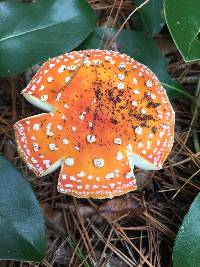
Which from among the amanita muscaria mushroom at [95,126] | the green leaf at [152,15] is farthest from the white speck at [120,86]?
the green leaf at [152,15]

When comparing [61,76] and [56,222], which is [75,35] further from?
[56,222]

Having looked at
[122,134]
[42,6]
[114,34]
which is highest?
[42,6]

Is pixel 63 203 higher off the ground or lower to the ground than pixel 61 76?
lower

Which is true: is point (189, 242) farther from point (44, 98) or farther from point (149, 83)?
point (44, 98)

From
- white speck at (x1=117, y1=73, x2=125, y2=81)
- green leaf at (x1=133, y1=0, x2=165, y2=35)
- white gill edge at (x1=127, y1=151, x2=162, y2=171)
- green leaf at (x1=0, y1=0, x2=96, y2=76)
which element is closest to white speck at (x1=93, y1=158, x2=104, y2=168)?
white gill edge at (x1=127, y1=151, x2=162, y2=171)

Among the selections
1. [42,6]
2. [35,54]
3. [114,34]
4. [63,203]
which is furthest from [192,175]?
[42,6]

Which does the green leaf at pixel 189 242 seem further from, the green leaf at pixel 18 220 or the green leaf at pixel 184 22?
the green leaf at pixel 184 22

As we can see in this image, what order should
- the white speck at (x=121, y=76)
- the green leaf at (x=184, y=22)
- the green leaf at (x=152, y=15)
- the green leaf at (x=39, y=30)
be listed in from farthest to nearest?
the green leaf at (x=152, y=15) → the green leaf at (x=39, y=30) → the white speck at (x=121, y=76) → the green leaf at (x=184, y=22)
